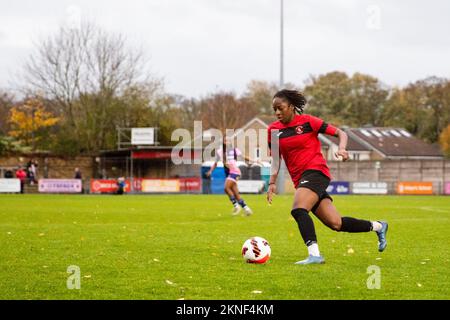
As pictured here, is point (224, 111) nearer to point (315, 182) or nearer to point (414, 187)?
point (414, 187)

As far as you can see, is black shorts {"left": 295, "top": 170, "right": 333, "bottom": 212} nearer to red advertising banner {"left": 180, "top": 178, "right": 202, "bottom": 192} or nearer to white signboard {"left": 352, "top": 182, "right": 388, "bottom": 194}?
white signboard {"left": 352, "top": 182, "right": 388, "bottom": 194}

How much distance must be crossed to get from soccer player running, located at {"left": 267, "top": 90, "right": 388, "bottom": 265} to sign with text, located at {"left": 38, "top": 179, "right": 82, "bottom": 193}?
4106 cm

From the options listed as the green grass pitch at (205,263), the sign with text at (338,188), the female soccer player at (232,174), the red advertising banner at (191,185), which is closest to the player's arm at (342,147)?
the green grass pitch at (205,263)

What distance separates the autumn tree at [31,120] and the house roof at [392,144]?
110ft

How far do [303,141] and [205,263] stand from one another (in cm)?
213

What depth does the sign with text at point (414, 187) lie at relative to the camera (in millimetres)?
48750

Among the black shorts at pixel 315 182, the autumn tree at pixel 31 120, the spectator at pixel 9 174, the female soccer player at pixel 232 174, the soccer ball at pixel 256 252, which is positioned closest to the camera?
the soccer ball at pixel 256 252

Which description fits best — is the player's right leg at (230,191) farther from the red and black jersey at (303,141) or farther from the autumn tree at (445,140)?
the autumn tree at (445,140)

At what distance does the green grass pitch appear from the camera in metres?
7.76

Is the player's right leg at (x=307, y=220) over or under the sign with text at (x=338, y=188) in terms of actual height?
over

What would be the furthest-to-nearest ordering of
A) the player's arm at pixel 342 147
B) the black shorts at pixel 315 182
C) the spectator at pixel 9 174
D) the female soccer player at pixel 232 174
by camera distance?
the spectator at pixel 9 174
the female soccer player at pixel 232 174
the black shorts at pixel 315 182
the player's arm at pixel 342 147

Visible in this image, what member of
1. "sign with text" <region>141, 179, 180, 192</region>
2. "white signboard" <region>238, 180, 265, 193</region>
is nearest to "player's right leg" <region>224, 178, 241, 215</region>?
"white signboard" <region>238, 180, 265, 193</region>

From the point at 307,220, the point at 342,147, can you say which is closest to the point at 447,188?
the point at 307,220

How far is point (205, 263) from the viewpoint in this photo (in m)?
10.2
